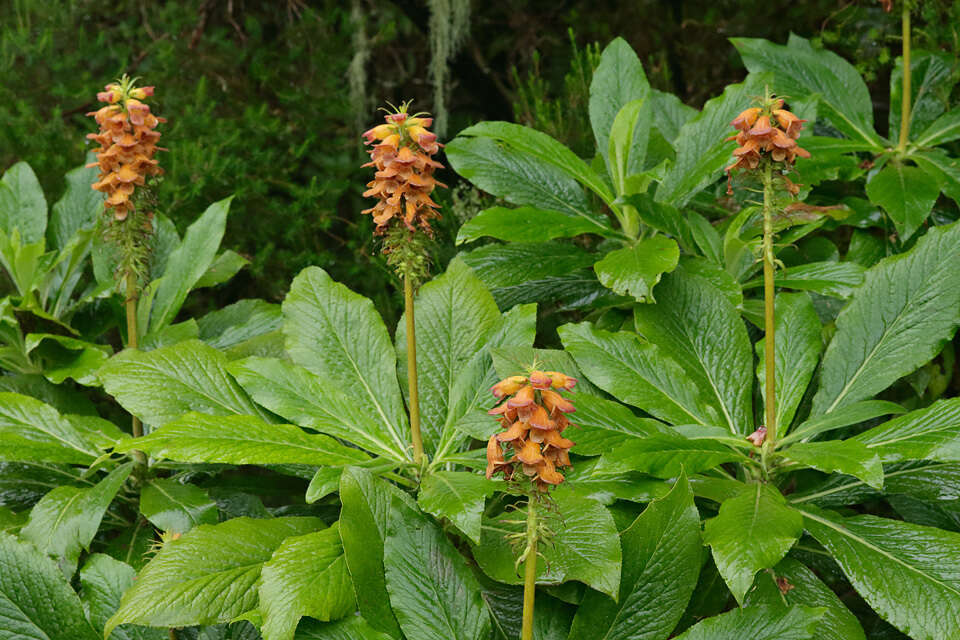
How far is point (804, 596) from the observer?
1315 millimetres

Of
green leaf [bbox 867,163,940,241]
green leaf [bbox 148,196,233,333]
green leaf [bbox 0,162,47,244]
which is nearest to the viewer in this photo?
green leaf [bbox 867,163,940,241]

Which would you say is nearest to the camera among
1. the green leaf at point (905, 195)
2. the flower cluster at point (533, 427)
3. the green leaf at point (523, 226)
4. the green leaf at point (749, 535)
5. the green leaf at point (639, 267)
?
the flower cluster at point (533, 427)

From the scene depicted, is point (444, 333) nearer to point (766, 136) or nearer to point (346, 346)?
point (346, 346)

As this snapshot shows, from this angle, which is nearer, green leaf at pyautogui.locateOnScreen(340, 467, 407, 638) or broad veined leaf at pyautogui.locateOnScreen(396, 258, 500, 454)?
green leaf at pyautogui.locateOnScreen(340, 467, 407, 638)

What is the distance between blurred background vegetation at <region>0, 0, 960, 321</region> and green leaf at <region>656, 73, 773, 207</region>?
48 centimetres

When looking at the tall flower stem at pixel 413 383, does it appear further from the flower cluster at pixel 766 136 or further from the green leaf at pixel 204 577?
the flower cluster at pixel 766 136

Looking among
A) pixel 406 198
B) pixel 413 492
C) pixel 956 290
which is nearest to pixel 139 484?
pixel 413 492

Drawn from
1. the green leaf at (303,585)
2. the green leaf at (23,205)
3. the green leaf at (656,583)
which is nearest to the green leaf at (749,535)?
the green leaf at (656,583)

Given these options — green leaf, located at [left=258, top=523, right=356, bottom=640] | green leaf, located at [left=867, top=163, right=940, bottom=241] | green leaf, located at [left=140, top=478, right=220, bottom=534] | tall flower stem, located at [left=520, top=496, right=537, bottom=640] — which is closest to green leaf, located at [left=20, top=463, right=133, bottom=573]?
green leaf, located at [left=140, top=478, right=220, bottom=534]

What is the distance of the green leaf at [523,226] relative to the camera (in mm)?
1657

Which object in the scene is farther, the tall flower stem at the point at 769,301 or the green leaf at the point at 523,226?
the green leaf at the point at 523,226

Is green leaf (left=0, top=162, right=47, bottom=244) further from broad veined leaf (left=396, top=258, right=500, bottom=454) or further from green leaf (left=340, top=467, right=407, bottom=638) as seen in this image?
green leaf (left=340, top=467, right=407, bottom=638)

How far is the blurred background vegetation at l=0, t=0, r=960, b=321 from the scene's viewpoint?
2605 millimetres

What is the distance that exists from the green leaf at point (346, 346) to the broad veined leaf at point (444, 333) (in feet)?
0.15
